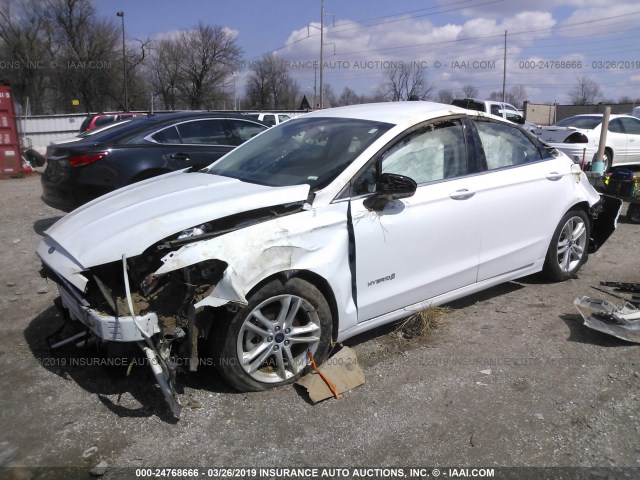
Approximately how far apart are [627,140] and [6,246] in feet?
43.9

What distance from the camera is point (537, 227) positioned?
15.3 ft

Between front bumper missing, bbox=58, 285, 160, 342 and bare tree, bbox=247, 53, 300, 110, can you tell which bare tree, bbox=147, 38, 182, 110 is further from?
front bumper missing, bbox=58, 285, 160, 342

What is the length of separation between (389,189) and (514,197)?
1512 mm

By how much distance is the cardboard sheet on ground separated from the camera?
10.7 feet

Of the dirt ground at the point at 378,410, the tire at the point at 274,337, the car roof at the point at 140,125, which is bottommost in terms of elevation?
the dirt ground at the point at 378,410

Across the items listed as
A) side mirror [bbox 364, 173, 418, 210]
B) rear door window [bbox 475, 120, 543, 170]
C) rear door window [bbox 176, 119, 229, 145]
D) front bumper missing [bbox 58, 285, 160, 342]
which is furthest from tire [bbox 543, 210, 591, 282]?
rear door window [bbox 176, 119, 229, 145]

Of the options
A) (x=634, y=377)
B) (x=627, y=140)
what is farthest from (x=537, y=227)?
(x=627, y=140)

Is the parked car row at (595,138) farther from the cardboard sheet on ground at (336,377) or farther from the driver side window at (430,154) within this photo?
the cardboard sheet on ground at (336,377)

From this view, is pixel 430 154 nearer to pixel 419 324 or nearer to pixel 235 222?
pixel 419 324

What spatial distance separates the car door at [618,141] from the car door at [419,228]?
10.3 m

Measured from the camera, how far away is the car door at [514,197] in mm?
4227

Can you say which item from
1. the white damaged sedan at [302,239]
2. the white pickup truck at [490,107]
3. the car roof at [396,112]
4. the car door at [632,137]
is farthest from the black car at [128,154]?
the white pickup truck at [490,107]

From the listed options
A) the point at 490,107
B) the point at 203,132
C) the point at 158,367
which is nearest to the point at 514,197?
the point at 158,367

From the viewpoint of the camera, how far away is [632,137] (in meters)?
13.0
